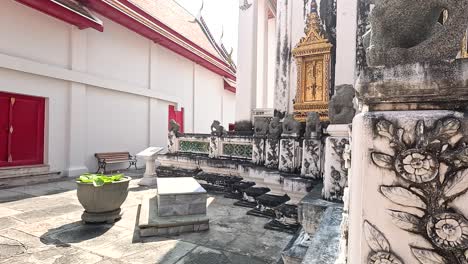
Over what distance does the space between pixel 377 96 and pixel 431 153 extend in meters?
0.30

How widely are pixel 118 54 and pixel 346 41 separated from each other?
8.15 m

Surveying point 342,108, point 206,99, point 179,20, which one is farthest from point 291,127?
point 179,20

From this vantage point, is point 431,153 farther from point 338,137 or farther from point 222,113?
point 222,113

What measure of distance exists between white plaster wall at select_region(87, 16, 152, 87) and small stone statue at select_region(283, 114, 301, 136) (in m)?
7.26

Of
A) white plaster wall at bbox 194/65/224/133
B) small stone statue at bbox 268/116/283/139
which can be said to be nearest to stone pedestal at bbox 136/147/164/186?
small stone statue at bbox 268/116/283/139

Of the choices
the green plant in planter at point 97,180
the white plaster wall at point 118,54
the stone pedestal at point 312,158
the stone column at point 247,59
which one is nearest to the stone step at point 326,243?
the stone pedestal at point 312,158

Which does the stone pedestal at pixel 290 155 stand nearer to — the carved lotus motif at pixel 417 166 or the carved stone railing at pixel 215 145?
the carved stone railing at pixel 215 145

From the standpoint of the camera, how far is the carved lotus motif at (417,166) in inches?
37.4

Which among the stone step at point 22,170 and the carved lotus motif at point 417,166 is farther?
the stone step at point 22,170

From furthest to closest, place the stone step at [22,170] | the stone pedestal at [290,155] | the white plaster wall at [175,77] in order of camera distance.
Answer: the white plaster wall at [175,77], the stone step at [22,170], the stone pedestal at [290,155]

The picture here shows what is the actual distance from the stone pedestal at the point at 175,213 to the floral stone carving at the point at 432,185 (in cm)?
316

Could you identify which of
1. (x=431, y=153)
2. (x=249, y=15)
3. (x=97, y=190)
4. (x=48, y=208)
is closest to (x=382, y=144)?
(x=431, y=153)

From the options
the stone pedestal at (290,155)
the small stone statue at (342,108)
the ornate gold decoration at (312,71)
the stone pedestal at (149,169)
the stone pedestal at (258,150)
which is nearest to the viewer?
the small stone statue at (342,108)

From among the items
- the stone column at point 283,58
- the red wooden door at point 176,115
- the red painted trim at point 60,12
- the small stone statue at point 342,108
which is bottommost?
the small stone statue at point 342,108
